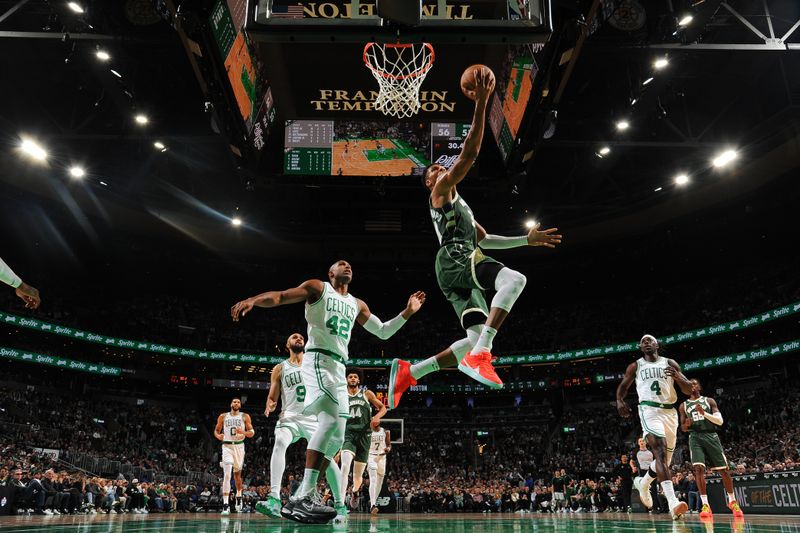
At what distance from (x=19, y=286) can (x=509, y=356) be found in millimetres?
33457

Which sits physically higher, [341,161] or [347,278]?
[341,161]

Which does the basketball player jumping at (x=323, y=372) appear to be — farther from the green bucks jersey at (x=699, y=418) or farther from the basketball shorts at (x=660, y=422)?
the green bucks jersey at (x=699, y=418)

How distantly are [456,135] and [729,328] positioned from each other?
947 inches

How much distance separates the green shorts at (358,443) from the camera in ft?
35.0

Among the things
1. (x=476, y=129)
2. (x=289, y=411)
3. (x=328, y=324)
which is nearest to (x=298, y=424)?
(x=289, y=411)

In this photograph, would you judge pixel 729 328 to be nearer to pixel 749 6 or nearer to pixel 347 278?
pixel 749 6

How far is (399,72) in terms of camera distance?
11.3 meters

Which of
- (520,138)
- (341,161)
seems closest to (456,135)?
(520,138)

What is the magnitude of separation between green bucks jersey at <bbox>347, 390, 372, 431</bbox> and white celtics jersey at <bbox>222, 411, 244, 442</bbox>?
3265mm

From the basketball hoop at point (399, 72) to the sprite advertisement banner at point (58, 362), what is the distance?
26575 millimetres

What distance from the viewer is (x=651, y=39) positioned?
1485 centimetres

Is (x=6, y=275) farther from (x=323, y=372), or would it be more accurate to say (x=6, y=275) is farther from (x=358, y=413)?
(x=358, y=413)

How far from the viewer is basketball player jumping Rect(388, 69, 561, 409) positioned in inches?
209

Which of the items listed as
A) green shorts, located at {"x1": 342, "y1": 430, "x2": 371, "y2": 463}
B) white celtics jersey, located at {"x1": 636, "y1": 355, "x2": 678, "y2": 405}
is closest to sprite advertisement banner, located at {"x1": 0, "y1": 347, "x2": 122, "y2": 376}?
green shorts, located at {"x1": 342, "y1": 430, "x2": 371, "y2": 463}
